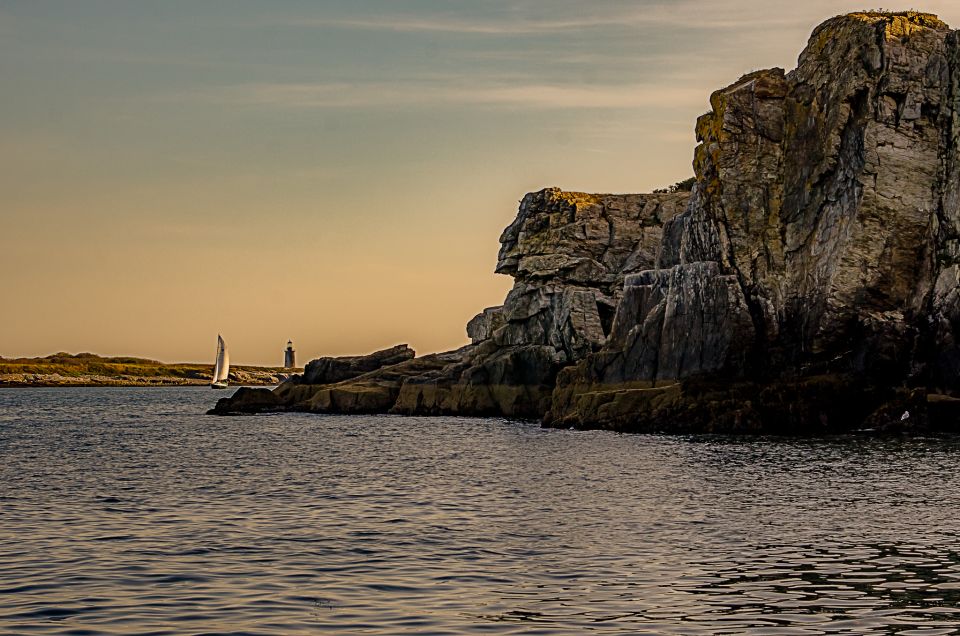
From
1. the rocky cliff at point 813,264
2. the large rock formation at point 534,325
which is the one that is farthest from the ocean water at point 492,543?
the large rock formation at point 534,325

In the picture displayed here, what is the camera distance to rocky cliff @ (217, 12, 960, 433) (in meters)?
62.8

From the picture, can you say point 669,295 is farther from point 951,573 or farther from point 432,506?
point 951,573

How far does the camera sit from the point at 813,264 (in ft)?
229

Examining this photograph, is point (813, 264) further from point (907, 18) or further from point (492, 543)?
point (492, 543)

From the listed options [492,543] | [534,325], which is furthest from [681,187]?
[492,543]

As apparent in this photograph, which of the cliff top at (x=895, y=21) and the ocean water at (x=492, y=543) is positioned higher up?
the cliff top at (x=895, y=21)

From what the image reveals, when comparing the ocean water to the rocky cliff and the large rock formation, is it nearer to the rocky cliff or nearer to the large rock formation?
the rocky cliff

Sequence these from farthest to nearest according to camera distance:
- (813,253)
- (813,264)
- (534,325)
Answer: (534,325) → (813,253) → (813,264)

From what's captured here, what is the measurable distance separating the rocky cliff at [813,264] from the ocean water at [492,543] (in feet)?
39.7

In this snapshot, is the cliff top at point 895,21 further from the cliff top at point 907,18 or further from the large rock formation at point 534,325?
the large rock formation at point 534,325

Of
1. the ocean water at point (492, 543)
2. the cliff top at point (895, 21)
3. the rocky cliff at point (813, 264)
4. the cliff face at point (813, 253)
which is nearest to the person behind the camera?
the ocean water at point (492, 543)

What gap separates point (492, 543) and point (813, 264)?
4879 centimetres

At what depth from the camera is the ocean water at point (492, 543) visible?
18.5m

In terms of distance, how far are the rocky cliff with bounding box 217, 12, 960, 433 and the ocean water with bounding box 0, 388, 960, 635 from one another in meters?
12.1
